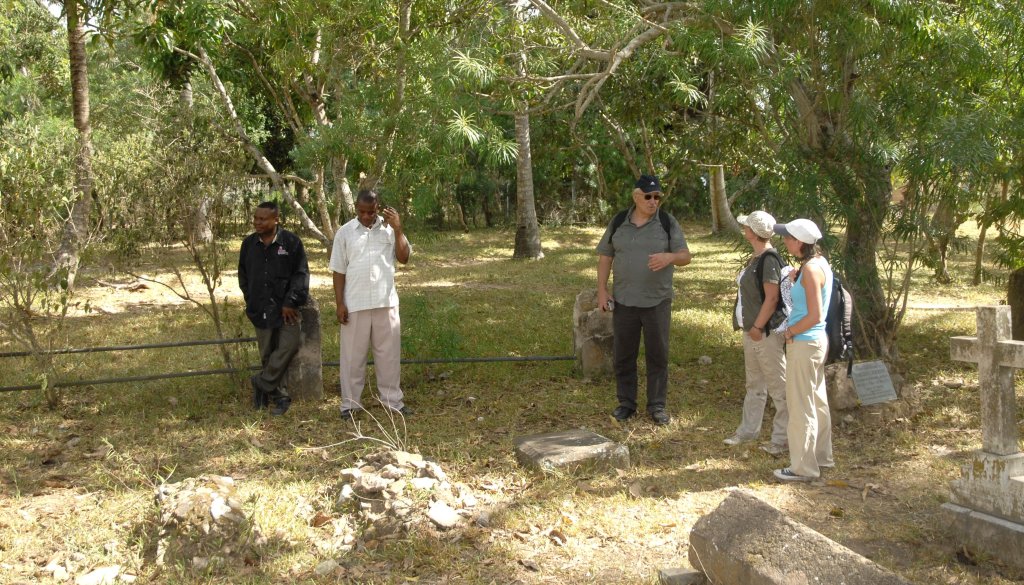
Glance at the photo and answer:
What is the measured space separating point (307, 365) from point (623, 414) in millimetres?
2750

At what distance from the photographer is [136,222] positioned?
24.7ft

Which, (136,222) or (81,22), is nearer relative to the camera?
(136,222)

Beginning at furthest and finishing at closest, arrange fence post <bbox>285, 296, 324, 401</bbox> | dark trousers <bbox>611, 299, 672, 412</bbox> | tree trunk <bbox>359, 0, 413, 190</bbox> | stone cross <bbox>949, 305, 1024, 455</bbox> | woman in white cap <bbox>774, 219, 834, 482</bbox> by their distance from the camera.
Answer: tree trunk <bbox>359, 0, 413, 190</bbox> < fence post <bbox>285, 296, 324, 401</bbox> < dark trousers <bbox>611, 299, 672, 412</bbox> < woman in white cap <bbox>774, 219, 834, 482</bbox> < stone cross <bbox>949, 305, 1024, 455</bbox>

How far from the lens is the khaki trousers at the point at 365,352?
7285mm

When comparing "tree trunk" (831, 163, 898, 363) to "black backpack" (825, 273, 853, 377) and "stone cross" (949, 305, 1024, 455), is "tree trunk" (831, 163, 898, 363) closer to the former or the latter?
"black backpack" (825, 273, 853, 377)

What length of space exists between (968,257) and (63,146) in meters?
18.2

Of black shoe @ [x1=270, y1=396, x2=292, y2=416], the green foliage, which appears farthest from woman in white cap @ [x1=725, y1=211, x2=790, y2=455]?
the green foliage

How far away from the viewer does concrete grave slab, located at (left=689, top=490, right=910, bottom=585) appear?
3707 millimetres

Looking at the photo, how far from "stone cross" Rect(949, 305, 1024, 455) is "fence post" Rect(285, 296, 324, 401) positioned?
5167mm

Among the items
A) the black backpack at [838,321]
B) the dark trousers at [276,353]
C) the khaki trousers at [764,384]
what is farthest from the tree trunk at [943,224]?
the dark trousers at [276,353]

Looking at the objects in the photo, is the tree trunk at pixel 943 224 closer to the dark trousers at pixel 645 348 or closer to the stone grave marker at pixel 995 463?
the dark trousers at pixel 645 348

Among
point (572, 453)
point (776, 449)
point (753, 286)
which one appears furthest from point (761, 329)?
point (572, 453)

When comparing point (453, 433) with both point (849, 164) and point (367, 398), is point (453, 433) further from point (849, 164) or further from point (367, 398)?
point (849, 164)

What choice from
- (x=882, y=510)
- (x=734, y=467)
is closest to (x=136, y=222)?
(x=734, y=467)
